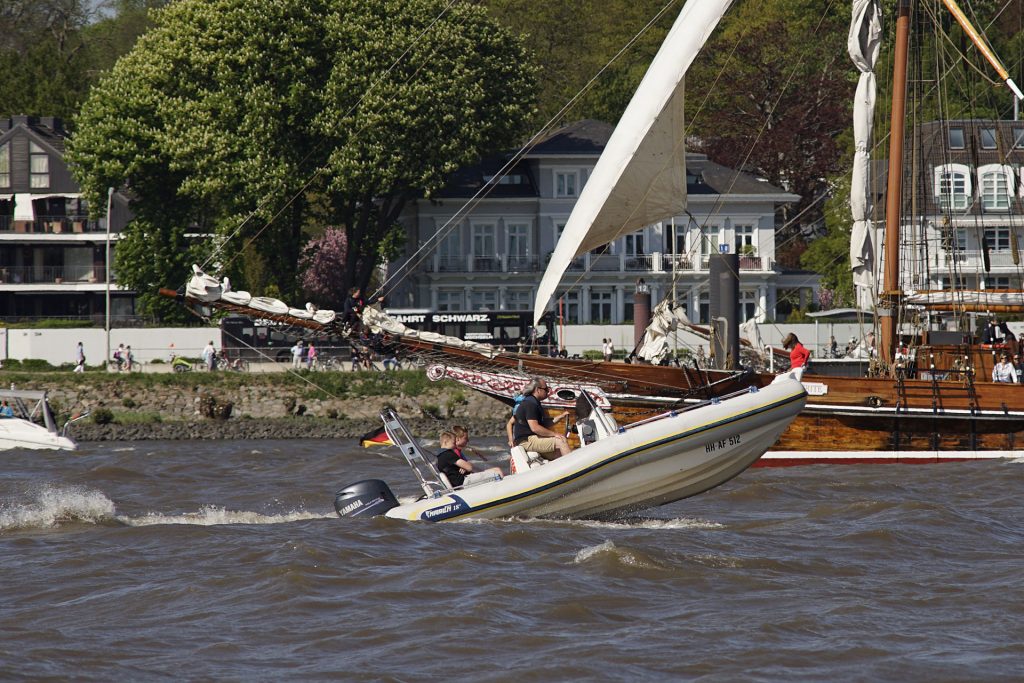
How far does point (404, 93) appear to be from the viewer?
2037 inches

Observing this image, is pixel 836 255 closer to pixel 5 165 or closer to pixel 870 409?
pixel 870 409

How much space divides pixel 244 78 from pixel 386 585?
40.2 meters

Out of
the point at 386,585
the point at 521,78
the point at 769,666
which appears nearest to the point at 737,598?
the point at 769,666

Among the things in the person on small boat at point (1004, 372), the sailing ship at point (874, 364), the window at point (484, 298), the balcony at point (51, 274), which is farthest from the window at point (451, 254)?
the person on small boat at point (1004, 372)

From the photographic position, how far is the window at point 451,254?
2520 inches

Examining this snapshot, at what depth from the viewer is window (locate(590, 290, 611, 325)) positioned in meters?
64.4

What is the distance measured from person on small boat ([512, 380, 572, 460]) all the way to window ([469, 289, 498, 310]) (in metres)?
47.0

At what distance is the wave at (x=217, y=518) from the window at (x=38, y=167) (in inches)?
2082

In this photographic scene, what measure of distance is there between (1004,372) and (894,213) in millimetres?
3473

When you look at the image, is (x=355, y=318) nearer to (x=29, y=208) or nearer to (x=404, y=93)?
(x=404, y=93)

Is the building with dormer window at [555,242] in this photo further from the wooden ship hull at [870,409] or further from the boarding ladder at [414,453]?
the boarding ladder at [414,453]

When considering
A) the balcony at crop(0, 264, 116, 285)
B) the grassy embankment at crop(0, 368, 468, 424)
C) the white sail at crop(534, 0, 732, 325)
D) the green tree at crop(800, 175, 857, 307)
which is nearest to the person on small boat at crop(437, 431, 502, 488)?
the white sail at crop(534, 0, 732, 325)

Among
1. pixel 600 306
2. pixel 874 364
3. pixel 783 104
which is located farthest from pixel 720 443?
pixel 783 104

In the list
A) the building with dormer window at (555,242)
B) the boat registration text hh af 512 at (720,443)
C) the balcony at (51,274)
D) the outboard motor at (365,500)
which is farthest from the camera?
the balcony at (51,274)
